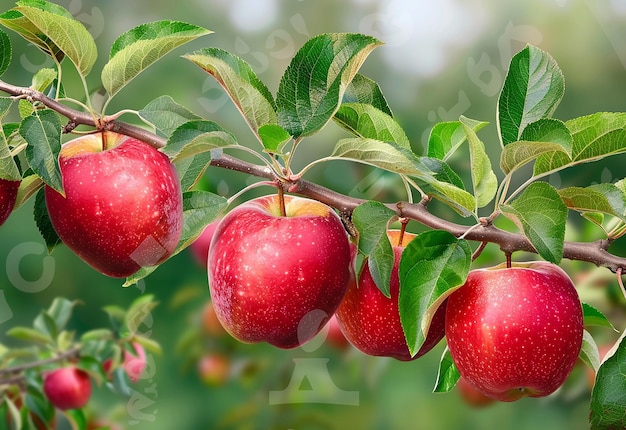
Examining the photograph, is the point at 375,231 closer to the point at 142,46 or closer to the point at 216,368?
the point at 142,46

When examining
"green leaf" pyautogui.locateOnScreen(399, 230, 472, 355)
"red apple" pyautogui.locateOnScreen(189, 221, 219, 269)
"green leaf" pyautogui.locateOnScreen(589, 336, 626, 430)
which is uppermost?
"green leaf" pyautogui.locateOnScreen(399, 230, 472, 355)

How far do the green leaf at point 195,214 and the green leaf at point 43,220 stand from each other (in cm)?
5

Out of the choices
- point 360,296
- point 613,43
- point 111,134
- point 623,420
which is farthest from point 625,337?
point 613,43

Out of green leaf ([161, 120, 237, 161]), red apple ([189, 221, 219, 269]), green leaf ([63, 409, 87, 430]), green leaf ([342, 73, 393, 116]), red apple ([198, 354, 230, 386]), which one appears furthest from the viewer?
red apple ([198, 354, 230, 386])

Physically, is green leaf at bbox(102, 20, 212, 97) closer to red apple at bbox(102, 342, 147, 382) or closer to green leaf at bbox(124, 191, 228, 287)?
green leaf at bbox(124, 191, 228, 287)

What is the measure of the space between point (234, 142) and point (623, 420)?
24cm

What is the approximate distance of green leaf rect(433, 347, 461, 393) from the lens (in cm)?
49

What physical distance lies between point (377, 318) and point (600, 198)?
0.46ft

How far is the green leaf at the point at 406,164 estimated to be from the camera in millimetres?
337

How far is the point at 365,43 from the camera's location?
342mm

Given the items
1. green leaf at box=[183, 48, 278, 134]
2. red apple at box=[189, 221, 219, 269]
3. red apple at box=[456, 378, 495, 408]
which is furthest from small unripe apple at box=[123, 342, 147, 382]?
green leaf at box=[183, 48, 278, 134]

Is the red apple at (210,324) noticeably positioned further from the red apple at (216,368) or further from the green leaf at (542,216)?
the green leaf at (542,216)

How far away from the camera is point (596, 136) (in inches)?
15.0

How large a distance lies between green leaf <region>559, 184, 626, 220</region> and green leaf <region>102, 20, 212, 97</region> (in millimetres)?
195
